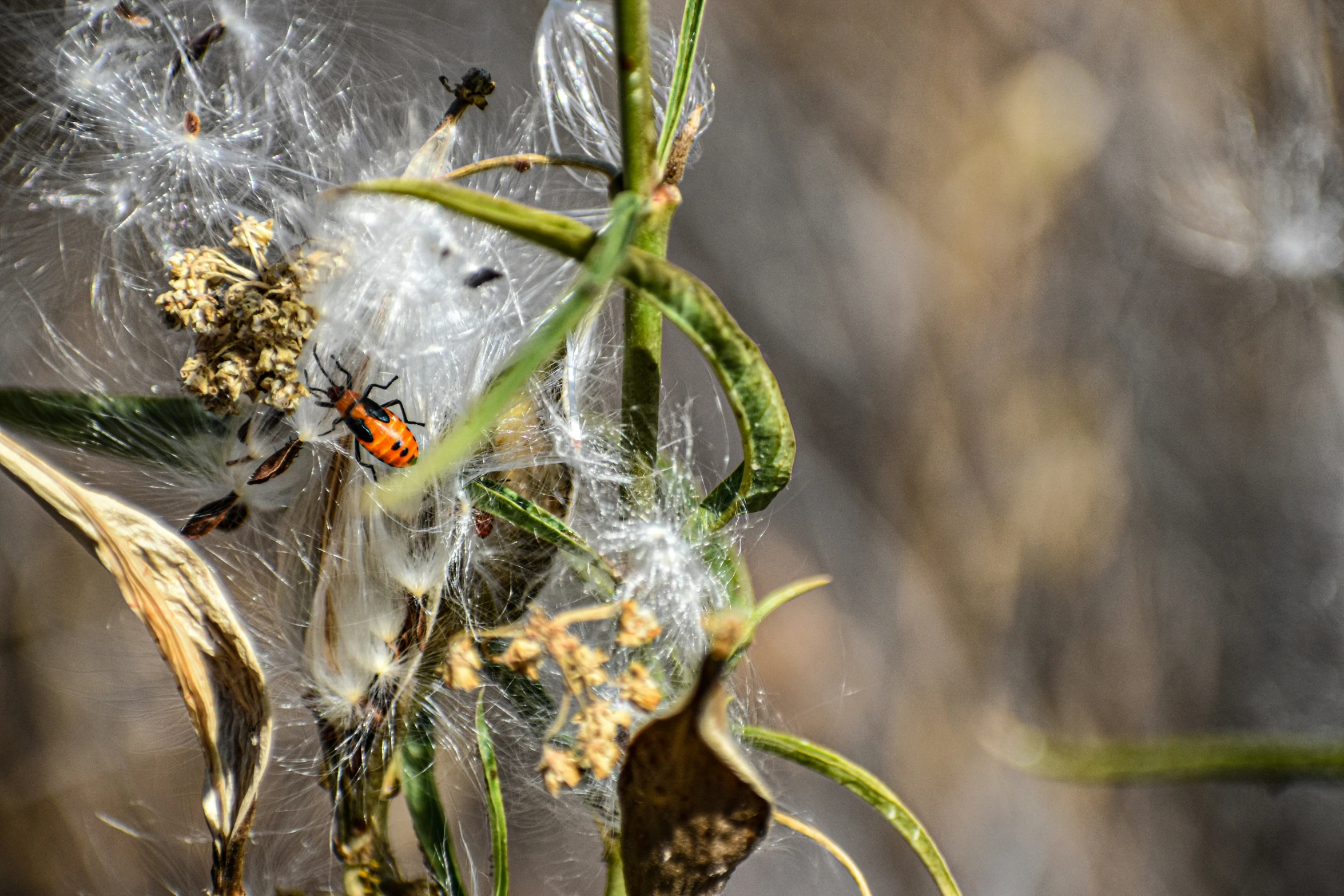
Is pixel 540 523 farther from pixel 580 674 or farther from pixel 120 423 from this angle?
pixel 120 423

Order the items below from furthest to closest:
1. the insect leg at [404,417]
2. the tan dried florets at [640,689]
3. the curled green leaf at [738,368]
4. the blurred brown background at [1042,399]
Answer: the blurred brown background at [1042,399] < the insect leg at [404,417] < the tan dried florets at [640,689] < the curled green leaf at [738,368]

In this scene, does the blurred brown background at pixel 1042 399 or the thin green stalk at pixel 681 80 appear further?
the blurred brown background at pixel 1042 399

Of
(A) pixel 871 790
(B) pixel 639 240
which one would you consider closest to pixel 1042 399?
(A) pixel 871 790

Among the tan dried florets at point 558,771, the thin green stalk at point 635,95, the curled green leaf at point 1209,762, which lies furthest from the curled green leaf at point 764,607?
the curled green leaf at point 1209,762

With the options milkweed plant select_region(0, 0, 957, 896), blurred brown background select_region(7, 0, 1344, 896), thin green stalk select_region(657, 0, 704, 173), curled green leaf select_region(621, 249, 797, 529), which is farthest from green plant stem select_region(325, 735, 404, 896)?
blurred brown background select_region(7, 0, 1344, 896)

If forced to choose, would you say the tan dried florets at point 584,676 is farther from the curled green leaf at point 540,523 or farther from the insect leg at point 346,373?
the insect leg at point 346,373

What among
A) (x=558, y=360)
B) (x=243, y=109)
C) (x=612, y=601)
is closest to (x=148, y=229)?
(x=243, y=109)

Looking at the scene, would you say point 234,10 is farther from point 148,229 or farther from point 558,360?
point 558,360

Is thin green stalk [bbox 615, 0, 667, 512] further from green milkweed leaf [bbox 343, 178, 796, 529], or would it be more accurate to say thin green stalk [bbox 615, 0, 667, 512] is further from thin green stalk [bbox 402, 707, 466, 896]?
thin green stalk [bbox 402, 707, 466, 896]
